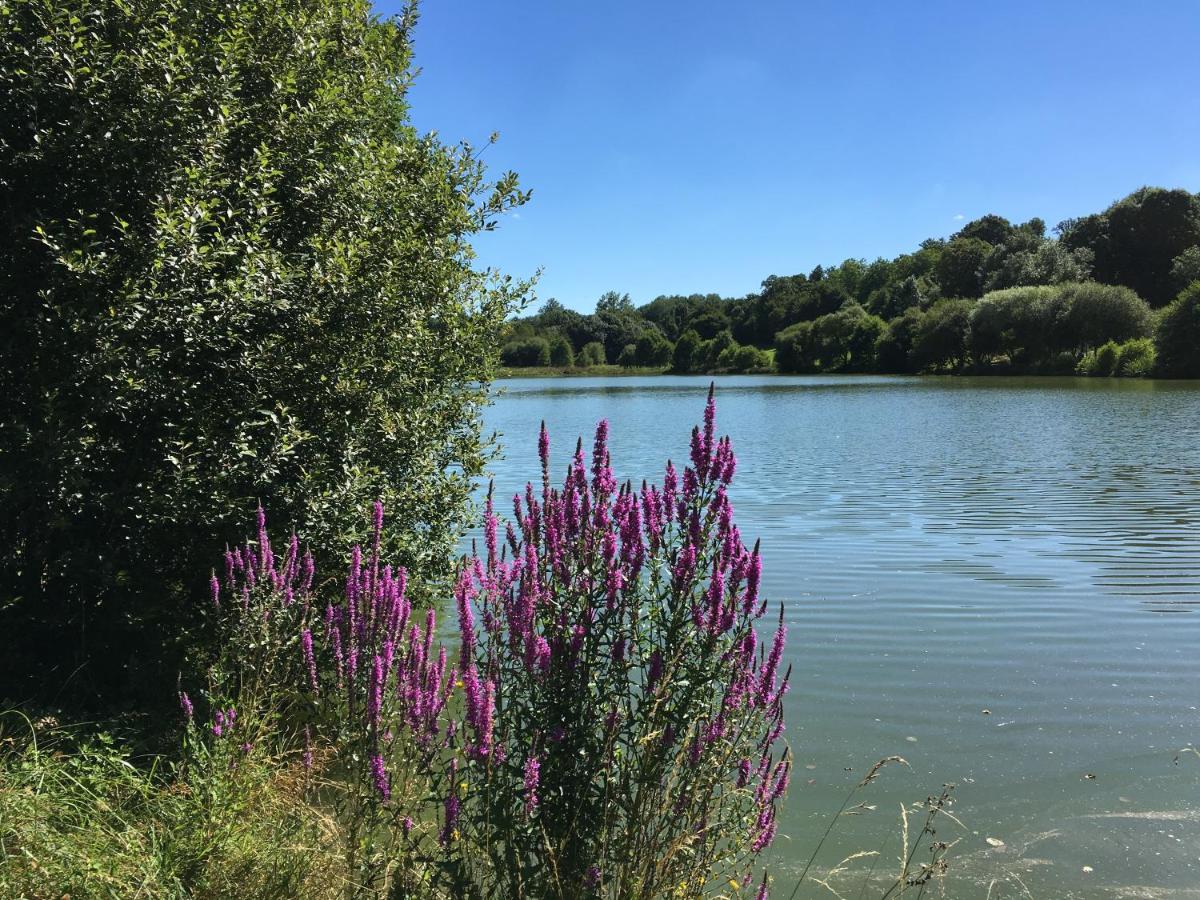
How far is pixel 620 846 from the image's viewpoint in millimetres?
3246

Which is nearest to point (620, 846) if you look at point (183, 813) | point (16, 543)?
point (183, 813)

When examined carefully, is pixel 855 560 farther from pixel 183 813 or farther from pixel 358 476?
pixel 183 813

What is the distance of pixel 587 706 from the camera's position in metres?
3.40

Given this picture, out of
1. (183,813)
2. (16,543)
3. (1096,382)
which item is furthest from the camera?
(1096,382)

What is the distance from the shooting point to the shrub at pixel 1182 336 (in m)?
58.0

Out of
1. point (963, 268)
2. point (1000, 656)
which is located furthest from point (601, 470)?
point (963, 268)

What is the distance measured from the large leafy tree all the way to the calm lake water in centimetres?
260

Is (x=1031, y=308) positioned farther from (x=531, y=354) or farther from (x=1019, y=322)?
(x=531, y=354)

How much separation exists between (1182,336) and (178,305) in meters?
71.1

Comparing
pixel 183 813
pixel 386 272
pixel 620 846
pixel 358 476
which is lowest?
pixel 183 813

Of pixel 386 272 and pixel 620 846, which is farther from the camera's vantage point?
pixel 386 272

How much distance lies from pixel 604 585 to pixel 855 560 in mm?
10787

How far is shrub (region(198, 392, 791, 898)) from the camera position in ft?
10.4

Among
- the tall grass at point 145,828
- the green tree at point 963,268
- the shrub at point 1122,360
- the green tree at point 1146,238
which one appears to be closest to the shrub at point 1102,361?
the shrub at point 1122,360
